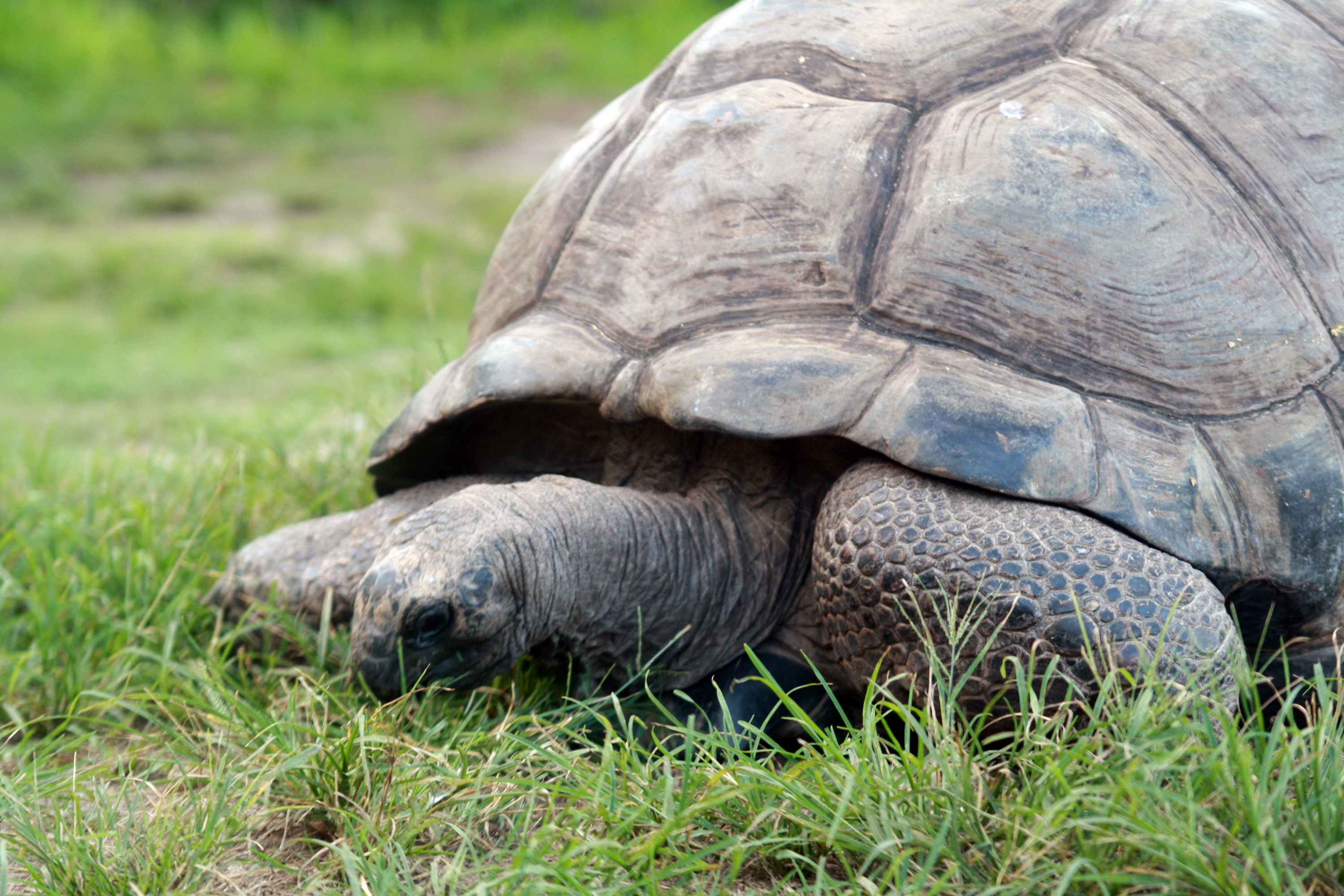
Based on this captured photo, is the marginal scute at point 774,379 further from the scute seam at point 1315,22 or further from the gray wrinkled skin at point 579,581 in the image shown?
the scute seam at point 1315,22

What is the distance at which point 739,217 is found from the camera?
217cm

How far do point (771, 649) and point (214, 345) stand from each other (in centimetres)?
511

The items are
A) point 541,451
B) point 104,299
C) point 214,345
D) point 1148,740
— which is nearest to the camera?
point 1148,740

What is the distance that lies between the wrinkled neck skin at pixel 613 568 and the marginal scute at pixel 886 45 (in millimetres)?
763

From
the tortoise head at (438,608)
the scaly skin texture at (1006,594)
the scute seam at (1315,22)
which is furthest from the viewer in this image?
the scute seam at (1315,22)

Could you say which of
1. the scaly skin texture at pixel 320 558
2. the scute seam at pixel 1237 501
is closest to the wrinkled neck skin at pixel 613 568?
the scaly skin texture at pixel 320 558

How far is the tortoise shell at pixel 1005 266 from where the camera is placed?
190cm

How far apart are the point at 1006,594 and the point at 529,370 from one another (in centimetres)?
97

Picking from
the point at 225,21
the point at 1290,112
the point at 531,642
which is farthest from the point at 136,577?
the point at 225,21

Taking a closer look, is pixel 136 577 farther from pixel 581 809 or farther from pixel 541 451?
pixel 581 809

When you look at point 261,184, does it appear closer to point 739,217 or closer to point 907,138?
point 739,217

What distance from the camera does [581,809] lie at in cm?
163

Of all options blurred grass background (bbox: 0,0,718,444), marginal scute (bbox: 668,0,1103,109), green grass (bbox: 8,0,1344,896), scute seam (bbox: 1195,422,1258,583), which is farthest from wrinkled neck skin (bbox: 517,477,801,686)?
blurred grass background (bbox: 0,0,718,444)

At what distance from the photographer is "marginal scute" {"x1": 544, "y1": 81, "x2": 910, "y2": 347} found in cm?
209
